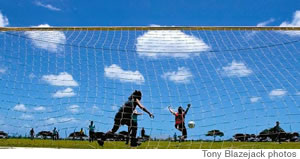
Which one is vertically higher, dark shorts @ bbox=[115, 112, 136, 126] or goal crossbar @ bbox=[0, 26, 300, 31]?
goal crossbar @ bbox=[0, 26, 300, 31]

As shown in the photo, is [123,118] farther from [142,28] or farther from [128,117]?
[142,28]

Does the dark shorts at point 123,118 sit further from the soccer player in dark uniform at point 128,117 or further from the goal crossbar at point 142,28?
the goal crossbar at point 142,28

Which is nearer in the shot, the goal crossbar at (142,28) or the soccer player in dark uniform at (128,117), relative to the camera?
the soccer player in dark uniform at (128,117)

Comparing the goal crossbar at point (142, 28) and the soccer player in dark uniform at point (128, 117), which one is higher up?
the goal crossbar at point (142, 28)

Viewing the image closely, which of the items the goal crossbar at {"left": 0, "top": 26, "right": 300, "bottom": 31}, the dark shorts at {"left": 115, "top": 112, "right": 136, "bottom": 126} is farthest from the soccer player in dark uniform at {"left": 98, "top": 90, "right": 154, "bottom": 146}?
the goal crossbar at {"left": 0, "top": 26, "right": 300, "bottom": 31}

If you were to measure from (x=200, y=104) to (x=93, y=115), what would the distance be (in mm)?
2333

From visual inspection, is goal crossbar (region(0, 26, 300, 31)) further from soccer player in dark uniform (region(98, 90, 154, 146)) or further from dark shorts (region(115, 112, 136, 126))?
dark shorts (region(115, 112, 136, 126))

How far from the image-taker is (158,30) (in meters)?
8.77

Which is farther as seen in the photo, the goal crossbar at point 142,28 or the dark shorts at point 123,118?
the goal crossbar at point 142,28

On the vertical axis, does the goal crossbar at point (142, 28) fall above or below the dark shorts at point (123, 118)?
above

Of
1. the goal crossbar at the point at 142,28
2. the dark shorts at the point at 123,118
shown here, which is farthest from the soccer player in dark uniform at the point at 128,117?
the goal crossbar at the point at 142,28

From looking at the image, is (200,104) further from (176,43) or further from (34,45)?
(34,45)

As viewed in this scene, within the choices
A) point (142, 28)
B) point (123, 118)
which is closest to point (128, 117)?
point (123, 118)
